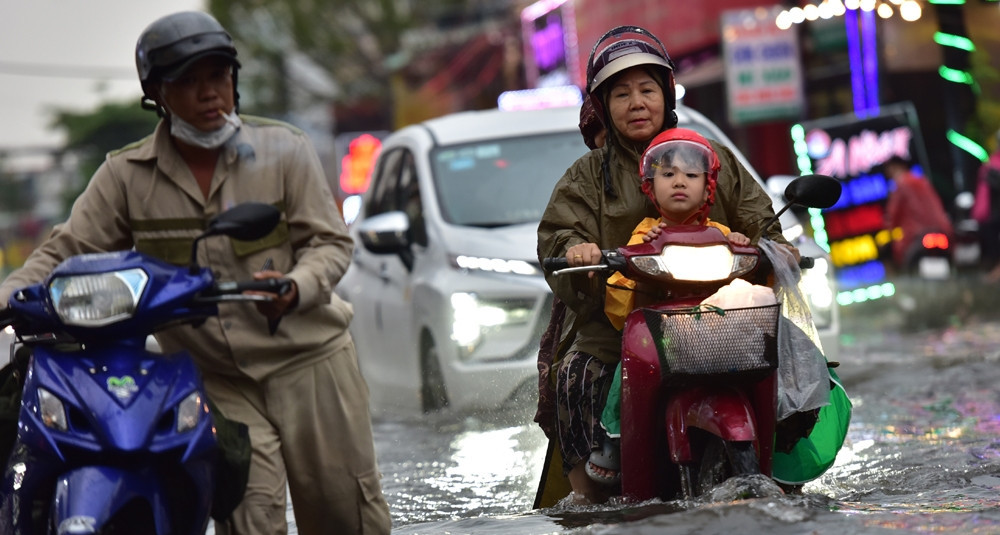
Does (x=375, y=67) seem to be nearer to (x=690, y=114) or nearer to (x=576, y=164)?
(x=690, y=114)

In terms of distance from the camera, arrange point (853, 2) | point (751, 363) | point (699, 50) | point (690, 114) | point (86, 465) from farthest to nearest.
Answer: point (699, 50) → point (853, 2) → point (690, 114) → point (751, 363) → point (86, 465)

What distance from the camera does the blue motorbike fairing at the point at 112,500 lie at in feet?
10.9

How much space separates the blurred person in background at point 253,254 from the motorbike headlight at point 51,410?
727 millimetres

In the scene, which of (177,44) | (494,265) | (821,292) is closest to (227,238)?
(177,44)

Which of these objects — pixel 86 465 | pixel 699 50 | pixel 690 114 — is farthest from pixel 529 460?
pixel 699 50

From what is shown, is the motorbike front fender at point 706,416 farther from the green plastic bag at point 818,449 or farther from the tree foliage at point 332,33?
the tree foliage at point 332,33

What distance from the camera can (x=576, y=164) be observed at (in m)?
4.71

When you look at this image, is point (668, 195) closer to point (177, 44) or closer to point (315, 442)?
point (315, 442)

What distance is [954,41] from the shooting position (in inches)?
773

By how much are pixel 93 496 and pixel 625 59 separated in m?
2.14

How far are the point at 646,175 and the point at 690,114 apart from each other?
411 cm

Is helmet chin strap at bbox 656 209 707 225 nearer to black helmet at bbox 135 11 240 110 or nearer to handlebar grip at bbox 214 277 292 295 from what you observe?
handlebar grip at bbox 214 277 292 295

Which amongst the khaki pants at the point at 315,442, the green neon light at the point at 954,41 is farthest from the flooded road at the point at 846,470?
the green neon light at the point at 954,41

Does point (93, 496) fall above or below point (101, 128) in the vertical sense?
below
